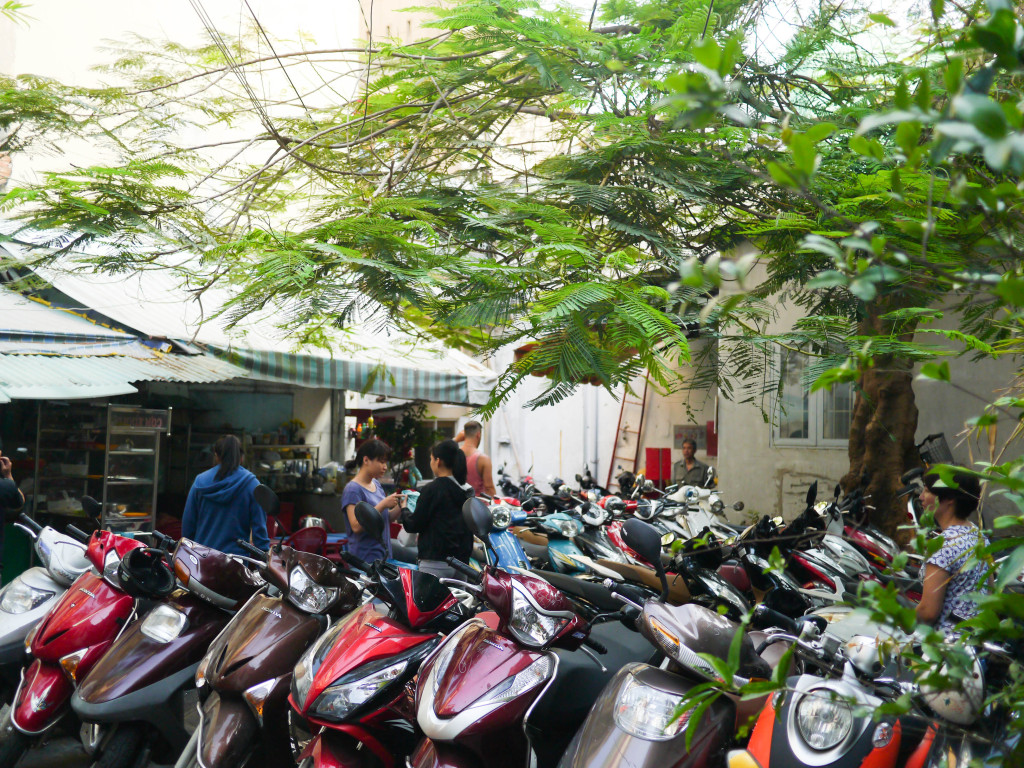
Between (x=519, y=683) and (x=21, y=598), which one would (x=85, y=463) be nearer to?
(x=21, y=598)

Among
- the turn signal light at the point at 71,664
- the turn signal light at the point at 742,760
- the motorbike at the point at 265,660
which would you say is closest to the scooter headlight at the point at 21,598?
the turn signal light at the point at 71,664

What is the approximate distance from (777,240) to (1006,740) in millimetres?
2757

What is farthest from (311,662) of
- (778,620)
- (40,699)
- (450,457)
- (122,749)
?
(450,457)

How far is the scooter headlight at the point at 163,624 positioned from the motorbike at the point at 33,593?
0.86 m

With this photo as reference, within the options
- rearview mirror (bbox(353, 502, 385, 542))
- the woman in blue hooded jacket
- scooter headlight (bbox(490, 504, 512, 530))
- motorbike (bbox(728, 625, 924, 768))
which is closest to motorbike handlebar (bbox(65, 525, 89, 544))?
the woman in blue hooded jacket

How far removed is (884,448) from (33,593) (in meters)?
6.70

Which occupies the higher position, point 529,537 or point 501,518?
point 501,518

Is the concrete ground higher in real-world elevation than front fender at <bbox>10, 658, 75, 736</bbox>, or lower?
lower

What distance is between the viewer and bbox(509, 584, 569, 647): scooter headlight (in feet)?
9.86

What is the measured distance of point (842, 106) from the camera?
15.3 ft

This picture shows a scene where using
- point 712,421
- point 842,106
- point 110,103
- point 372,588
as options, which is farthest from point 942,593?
point 712,421

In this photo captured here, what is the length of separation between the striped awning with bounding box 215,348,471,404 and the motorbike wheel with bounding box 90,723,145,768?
4.33 metres

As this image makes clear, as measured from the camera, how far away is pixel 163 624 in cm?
409

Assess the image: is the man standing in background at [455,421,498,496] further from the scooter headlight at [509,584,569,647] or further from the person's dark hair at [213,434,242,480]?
the scooter headlight at [509,584,569,647]
